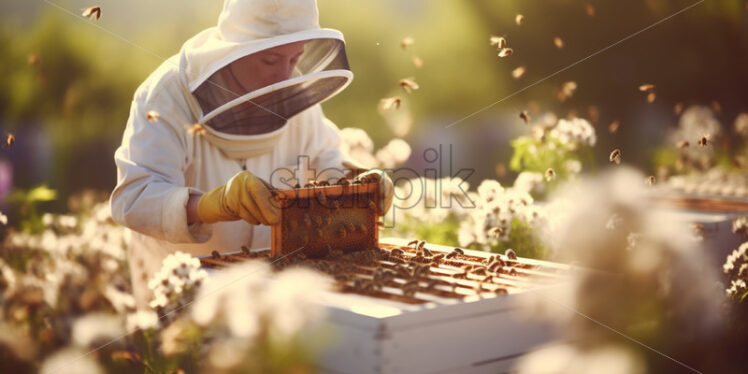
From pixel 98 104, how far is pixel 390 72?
3.34 metres

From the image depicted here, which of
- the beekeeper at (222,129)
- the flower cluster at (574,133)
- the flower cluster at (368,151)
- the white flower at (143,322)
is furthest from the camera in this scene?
the flower cluster at (368,151)

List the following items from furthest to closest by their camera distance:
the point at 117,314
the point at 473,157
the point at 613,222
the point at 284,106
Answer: the point at 473,157
the point at 613,222
the point at 284,106
the point at 117,314

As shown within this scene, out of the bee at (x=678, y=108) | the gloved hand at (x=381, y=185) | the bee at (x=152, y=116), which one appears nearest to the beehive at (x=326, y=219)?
the gloved hand at (x=381, y=185)

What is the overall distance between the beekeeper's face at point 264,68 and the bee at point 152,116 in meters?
0.41

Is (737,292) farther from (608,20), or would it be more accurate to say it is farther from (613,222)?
(608,20)

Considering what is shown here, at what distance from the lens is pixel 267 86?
302cm

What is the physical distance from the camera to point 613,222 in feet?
13.2

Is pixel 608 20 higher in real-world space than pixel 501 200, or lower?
higher

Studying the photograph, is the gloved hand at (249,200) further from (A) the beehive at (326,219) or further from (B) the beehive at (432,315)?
(B) the beehive at (432,315)

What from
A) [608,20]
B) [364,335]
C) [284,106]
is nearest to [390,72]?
[608,20]

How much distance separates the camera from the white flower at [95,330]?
2.71m

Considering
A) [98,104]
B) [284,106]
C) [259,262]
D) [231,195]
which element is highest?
[98,104]

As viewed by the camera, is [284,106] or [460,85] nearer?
[284,106]

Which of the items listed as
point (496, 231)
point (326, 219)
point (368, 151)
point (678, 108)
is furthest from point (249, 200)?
point (678, 108)
